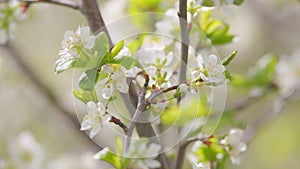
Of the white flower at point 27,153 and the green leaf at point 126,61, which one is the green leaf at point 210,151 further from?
the white flower at point 27,153

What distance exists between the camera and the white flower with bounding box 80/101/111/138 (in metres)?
0.63

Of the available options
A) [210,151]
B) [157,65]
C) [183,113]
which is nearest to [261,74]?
[183,113]

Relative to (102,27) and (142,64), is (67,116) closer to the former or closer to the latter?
(102,27)

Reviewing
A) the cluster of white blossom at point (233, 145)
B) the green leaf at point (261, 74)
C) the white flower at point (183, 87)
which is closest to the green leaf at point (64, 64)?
the white flower at point (183, 87)

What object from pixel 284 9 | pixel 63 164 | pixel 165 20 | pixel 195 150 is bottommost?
pixel 284 9

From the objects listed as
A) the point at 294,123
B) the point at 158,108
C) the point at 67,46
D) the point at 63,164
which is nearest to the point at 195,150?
the point at 158,108

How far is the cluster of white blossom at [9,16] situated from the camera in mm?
905

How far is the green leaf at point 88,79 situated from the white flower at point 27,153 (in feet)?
2.06

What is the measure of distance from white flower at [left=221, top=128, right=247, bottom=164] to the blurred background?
0.51 meters

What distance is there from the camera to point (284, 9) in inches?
68.5

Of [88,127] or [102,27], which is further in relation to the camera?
[102,27]

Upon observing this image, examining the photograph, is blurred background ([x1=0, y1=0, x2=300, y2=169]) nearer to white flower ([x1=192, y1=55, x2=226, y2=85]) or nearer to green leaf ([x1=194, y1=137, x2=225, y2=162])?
green leaf ([x1=194, y1=137, x2=225, y2=162])

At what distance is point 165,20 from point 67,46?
245 mm

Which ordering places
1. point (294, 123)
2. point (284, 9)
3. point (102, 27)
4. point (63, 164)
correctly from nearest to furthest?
point (102, 27)
point (63, 164)
point (284, 9)
point (294, 123)
